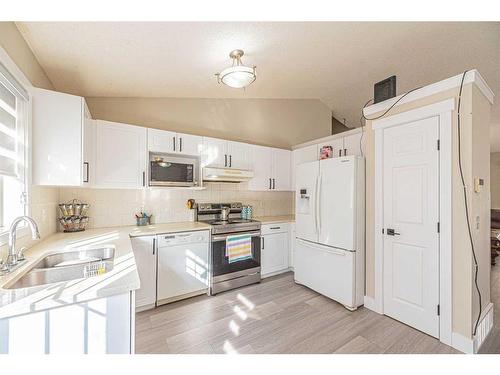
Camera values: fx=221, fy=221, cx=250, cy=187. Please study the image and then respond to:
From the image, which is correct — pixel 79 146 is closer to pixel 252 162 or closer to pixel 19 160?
pixel 19 160

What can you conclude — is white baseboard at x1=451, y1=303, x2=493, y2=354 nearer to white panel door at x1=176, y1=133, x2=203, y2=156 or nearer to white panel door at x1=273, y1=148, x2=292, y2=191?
white panel door at x1=273, y1=148, x2=292, y2=191

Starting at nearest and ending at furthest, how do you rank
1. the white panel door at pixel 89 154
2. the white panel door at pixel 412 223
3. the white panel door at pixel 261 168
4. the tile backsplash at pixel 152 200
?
the white panel door at pixel 412 223
the white panel door at pixel 89 154
the tile backsplash at pixel 152 200
the white panel door at pixel 261 168

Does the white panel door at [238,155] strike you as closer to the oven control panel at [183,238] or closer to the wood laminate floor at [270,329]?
the oven control panel at [183,238]

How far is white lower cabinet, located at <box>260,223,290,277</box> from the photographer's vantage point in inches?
127

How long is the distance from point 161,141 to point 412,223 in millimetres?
2900

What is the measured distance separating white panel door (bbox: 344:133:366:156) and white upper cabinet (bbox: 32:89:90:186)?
308 centimetres

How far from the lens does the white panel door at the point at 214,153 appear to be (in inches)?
122

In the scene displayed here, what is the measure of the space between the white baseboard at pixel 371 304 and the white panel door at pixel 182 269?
1.86 metres

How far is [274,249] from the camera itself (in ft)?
10.9

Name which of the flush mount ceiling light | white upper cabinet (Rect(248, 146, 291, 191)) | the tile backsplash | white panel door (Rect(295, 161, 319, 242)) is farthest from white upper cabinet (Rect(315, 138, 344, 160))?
the flush mount ceiling light

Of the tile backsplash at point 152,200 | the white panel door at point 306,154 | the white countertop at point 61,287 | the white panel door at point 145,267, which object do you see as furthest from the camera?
the white panel door at point 306,154

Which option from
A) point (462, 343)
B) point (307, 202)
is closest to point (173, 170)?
point (307, 202)

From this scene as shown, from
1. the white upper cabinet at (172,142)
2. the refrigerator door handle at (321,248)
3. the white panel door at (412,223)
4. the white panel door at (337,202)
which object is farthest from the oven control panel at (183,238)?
the white panel door at (412,223)

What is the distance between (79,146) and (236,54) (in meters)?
1.71
